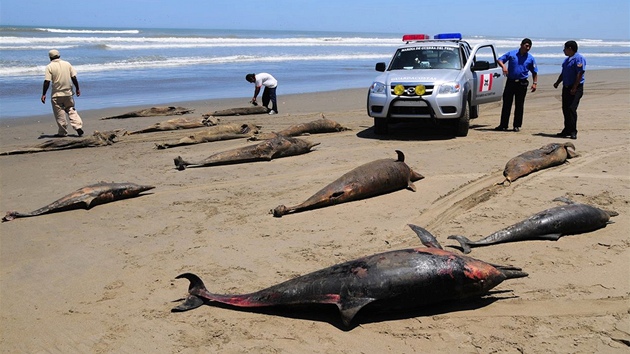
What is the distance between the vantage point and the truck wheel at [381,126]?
12.0 meters

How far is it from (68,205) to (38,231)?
82cm

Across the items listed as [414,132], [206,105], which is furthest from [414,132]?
[206,105]

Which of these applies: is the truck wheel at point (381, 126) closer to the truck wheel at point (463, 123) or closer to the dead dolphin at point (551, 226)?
the truck wheel at point (463, 123)

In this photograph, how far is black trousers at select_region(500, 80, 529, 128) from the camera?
475 inches

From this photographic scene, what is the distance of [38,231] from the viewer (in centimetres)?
659

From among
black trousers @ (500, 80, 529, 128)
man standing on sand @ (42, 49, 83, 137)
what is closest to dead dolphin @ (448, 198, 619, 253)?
black trousers @ (500, 80, 529, 128)

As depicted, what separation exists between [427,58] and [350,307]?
9463mm

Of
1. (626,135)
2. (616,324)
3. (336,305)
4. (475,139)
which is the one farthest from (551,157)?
(336,305)

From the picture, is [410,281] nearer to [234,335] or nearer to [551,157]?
[234,335]

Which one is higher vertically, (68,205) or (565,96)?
(565,96)

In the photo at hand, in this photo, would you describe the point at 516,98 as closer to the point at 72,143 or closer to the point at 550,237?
the point at 550,237

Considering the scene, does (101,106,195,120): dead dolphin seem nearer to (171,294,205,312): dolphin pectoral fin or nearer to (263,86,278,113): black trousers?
(263,86,278,113): black trousers

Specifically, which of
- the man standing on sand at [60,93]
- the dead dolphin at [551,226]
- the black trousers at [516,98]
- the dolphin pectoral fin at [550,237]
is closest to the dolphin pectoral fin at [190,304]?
the dead dolphin at [551,226]

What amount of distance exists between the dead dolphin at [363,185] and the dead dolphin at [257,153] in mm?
2571
